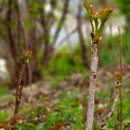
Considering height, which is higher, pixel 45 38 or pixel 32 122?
pixel 45 38

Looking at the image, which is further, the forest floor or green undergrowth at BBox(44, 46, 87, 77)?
green undergrowth at BBox(44, 46, 87, 77)

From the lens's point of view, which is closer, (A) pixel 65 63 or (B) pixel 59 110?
(B) pixel 59 110

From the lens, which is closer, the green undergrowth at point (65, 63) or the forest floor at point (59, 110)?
the forest floor at point (59, 110)

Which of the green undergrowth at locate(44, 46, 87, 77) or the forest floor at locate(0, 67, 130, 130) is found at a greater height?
the green undergrowth at locate(44, 46, 87, 77)

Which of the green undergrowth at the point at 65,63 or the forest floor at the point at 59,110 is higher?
the green undergrowth at the point at 65,63

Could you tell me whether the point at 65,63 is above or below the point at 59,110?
above

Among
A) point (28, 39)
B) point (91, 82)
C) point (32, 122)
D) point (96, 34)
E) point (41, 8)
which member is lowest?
point (32, 122)

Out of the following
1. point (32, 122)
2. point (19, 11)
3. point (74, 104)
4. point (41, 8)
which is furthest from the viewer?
point (41, 8)

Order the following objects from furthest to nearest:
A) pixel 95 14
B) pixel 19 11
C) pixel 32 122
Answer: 1. pixel 19 11
2. pixel 32 122
3. pixel 95 14

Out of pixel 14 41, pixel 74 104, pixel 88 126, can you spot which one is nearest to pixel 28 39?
pixel 14 41

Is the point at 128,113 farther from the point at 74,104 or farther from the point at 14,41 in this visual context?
the point at 14,41

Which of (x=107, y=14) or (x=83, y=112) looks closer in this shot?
(x=107, y=14)
